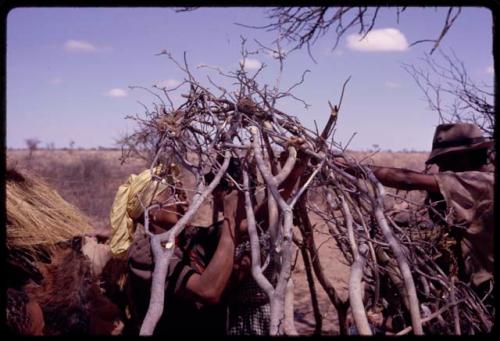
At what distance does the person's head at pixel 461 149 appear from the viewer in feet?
9.71

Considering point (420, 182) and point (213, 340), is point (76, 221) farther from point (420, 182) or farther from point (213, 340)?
point (420, 182)

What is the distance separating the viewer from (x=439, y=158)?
3068 mm

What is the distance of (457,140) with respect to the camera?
9.90 feet

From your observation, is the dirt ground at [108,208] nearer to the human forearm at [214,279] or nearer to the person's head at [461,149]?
the person's head at [461,149]

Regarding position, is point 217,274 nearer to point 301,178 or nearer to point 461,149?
point 301,178

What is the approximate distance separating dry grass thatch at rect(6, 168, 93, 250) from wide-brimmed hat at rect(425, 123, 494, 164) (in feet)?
8.13

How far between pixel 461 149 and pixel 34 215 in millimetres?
2647

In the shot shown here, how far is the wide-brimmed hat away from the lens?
294cm

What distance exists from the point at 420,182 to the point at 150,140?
5.16 ft

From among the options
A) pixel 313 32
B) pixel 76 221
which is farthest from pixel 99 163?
pixel 313 32

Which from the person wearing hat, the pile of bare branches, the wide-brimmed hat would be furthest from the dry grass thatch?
the wide-brimmed hat

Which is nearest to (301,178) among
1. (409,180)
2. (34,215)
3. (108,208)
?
(409,180)

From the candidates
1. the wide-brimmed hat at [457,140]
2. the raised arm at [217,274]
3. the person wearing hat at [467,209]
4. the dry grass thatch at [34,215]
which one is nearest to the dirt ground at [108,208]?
the dry grass thatch at [34,215]

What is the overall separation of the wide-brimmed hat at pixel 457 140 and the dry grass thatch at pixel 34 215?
2.48 m
